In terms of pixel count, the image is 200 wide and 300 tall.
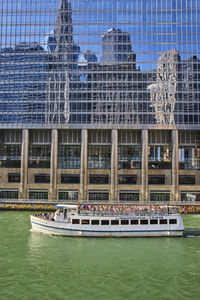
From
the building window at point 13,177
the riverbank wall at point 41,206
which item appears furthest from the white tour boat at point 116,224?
the building window at point 13,177

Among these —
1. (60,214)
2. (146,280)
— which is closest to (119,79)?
(60,214)

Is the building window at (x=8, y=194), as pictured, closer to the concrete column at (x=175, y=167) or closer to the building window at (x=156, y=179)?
the building window at (x=156, y=179)

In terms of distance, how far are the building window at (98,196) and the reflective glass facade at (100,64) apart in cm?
1655

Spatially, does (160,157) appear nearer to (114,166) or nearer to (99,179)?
(114,166)

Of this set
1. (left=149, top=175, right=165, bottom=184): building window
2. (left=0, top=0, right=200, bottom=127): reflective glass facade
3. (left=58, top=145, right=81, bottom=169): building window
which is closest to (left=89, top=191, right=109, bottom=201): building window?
(left=58, top=145, right=81, bottom=169): building window

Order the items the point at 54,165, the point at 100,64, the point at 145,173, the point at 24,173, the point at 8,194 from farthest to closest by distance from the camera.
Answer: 1. the point at 100,64
2. the point at 8,194
3. the point at 24,173
4. the point at 54,165
5. the point at 145,173

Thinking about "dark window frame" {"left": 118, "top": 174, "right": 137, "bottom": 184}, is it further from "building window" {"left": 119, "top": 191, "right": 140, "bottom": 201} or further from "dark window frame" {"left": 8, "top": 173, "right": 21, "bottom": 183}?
"dark window frame" {"left": 8, "top": 173, "right": 21, "bottom": 183}

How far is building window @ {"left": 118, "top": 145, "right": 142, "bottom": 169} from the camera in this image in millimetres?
74812

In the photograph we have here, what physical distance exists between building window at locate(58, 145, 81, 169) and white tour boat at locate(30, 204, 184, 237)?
3209 centimetres

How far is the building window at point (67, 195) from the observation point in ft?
237

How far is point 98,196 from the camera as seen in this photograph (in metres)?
72.3

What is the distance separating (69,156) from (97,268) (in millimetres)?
48201

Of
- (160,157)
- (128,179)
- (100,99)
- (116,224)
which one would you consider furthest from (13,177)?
(116,224)

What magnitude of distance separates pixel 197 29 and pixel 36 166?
5201cm
